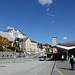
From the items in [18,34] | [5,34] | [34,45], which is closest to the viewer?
[5,34]

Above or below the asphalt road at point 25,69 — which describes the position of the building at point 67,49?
Result: above

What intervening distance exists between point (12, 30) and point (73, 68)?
132381mm

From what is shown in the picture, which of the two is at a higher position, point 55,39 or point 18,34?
point 18,34

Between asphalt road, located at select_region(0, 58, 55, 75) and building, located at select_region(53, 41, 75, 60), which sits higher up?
building, located at select_region(53, 41, 75, 60)

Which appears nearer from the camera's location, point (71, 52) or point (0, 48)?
A: point (71, 52)

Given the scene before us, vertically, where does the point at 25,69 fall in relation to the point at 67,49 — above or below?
below

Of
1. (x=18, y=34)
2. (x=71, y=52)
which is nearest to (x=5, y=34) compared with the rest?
(x=18, y=34)

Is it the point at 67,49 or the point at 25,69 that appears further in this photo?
the point at 67,49

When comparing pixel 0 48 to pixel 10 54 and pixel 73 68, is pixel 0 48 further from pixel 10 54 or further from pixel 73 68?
pixel 73 68

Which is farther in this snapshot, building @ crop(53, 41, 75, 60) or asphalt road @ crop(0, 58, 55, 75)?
building @ crop(53, 41, 75, 60)

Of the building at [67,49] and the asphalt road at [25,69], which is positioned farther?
the building at [67,49]

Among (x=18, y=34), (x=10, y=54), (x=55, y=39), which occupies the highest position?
(x=18, y=34)

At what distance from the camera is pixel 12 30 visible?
142 metres

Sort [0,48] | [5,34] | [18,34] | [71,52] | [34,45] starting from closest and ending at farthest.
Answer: [71,52], [0,48], [5,34], [34,45], [18,34]
